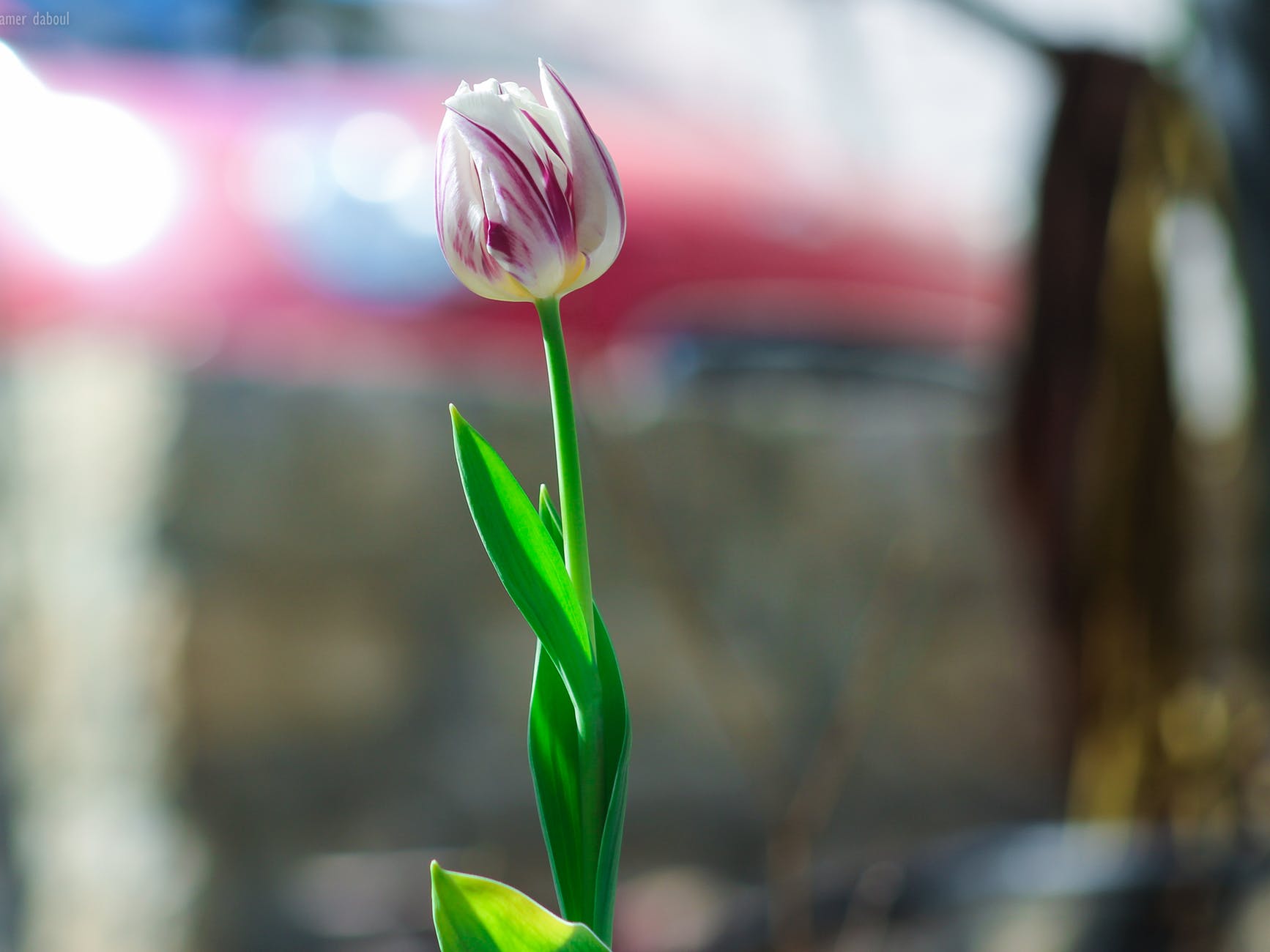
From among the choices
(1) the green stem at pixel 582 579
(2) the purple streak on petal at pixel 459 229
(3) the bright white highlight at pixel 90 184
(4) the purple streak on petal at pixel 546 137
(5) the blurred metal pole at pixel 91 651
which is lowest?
(5) the blurred metal pole at pixel 91 651

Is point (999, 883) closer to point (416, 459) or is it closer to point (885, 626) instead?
point (885, 626)

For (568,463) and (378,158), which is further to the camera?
(378,158)

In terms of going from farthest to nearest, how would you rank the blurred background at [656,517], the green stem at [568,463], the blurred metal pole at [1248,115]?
the blurred background at [656,517] → the blurred metal pole at [1248,115] → the green stem at [568,463]

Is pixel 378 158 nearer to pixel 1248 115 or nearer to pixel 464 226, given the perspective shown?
pixel 1248 115

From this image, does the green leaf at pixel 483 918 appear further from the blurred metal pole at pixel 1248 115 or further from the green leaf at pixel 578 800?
the blurred metal pole at pixel 1248 115

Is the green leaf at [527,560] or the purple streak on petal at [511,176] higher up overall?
the purple streak on petal at [511,176]

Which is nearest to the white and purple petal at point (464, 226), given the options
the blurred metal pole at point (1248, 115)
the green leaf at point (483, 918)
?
the green leaf at point (483, 918)

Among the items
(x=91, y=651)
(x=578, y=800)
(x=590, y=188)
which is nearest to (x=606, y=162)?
(x=590, y=188)
